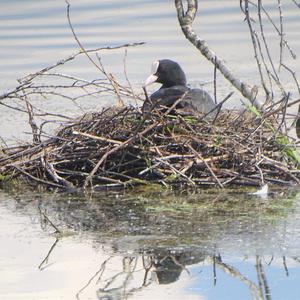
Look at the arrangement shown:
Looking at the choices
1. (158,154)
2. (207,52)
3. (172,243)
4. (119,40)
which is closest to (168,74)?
(207,52)

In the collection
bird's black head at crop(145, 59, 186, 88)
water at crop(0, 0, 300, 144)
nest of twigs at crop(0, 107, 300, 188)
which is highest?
bird's black head at crop(145, 59, 186, 88)

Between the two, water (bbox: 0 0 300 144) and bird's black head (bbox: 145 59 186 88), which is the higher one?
bird's black head (bbox: 145 59 186 88)

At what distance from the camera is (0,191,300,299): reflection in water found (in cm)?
512

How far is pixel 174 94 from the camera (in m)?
8.06

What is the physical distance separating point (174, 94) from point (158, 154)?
3.53 ft

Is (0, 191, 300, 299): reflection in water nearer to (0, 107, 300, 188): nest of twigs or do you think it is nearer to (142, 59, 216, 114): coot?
(0, 107, 300, 188): nest of twigs

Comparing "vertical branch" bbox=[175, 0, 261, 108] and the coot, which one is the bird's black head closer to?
the coot

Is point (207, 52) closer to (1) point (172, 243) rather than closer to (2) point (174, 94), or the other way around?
(2) point (174, 94)

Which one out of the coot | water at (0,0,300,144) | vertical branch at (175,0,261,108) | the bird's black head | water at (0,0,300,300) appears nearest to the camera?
water at (0,0,300,300)

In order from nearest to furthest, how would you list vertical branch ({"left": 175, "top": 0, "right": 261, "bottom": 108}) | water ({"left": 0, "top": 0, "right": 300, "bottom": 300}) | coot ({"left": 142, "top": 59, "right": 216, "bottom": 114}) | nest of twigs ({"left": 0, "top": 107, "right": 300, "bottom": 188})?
water ({"left": 0, "top": 0, "right": 300, "bottom": 300}) < nest of twigs ({"left": 0, "top": 107, "right": 300, "bottom": 188}) < coot ({"left": 142, "top": 59, "right": 216, "bottom": 114}) < vertical branch ({"left": 175, "top": 0, "right": 261, "bottom": 108})

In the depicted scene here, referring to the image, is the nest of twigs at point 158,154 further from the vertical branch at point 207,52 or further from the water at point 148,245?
the vertical branch at point 207,52

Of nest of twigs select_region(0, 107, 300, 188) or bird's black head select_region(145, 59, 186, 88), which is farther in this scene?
bird's black head select_region(145, 59, 186, 88)

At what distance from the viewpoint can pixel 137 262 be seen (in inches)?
217

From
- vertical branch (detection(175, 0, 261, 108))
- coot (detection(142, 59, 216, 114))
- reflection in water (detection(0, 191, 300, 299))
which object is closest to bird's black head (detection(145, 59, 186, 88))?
coot (detection(142, 59, 216, 114))
